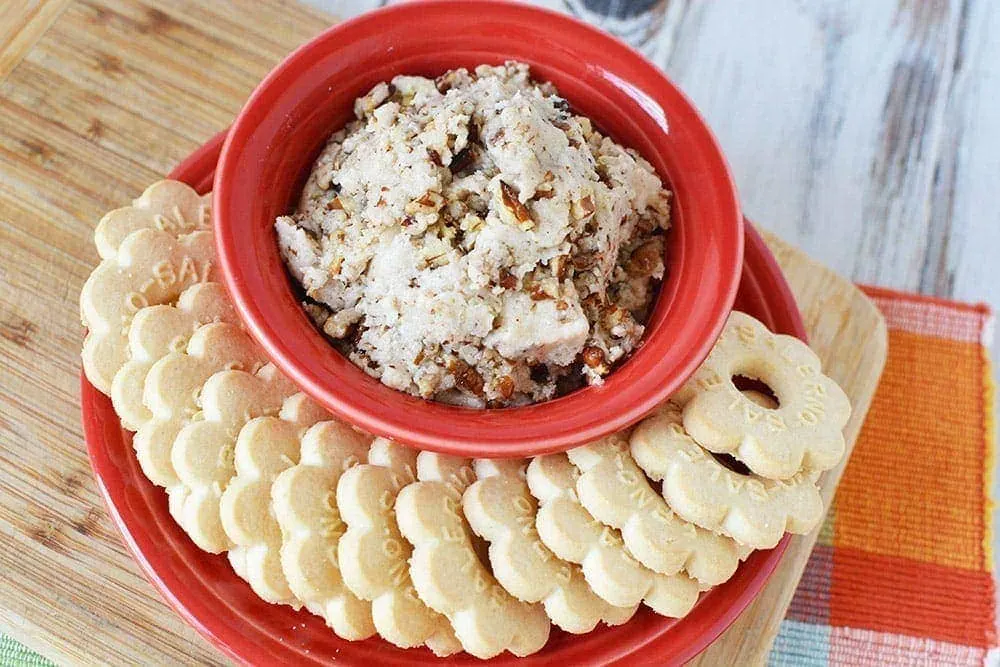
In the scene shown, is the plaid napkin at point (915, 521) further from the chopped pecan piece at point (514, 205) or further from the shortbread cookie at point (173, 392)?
the shortbread cookie at point (173, 392)

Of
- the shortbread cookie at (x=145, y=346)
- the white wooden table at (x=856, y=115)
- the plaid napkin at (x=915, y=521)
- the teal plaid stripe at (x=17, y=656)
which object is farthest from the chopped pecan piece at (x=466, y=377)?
the white wooden table at (x=856, y=115)

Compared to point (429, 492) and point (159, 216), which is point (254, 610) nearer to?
point (429, 492)

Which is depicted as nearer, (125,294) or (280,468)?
(280,468)

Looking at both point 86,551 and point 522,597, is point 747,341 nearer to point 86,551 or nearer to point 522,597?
point 522,597

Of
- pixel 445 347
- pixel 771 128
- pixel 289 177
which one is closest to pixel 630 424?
pixel 445 347

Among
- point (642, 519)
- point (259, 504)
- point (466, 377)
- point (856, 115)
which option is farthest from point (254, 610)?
point (856, 115)
